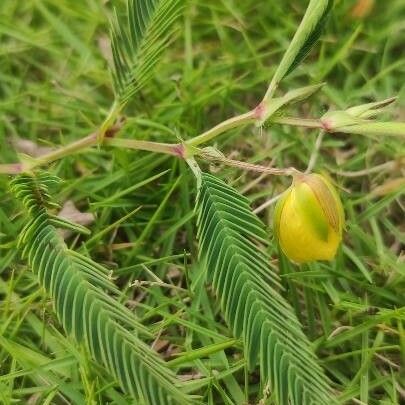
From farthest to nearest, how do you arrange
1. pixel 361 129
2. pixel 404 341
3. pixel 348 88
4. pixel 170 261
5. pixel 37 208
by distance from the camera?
1. pixel 348 88
2. pixel 170 261
3. pixel 404 341
4. pixel 37 208
5. pixel 361 129

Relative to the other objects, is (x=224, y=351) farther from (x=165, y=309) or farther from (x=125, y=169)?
(x=125, y=169)

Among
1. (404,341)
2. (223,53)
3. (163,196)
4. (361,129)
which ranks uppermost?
(361,129)

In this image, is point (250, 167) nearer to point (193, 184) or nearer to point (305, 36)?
point (305, 36)

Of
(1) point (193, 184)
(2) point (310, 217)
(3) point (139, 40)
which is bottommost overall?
(1) point (193, 184)

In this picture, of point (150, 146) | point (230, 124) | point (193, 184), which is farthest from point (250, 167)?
point (193, 184)

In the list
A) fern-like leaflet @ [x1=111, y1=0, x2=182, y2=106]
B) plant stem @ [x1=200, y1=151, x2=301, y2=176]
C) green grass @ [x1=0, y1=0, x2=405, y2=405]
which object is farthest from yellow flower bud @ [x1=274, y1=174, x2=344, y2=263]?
fern-like leaflet @ [x1=111, y1=0, x2=182, y2=106]

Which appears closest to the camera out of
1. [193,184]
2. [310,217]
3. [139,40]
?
[310,217]

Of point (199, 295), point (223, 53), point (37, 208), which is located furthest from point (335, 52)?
point (37, 208)

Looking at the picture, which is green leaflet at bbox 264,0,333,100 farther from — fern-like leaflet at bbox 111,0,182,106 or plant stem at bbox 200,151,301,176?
fern-like leaflet at bbox 111,0,182,106
